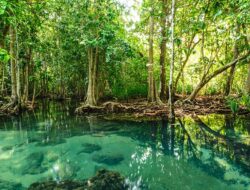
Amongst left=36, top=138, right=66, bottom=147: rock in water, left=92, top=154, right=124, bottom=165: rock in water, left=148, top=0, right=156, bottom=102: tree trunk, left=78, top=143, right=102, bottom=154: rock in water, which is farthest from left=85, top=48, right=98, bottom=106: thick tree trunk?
left=92, top=154, right=124, bottom=165: rock in water

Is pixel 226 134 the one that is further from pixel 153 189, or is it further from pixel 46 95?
pixel 46 95

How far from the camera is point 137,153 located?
6273mm

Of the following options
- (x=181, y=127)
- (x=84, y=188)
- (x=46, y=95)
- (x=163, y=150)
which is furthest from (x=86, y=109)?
(x=46, y=95)

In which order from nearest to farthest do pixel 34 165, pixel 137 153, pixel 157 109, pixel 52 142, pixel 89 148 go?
pixel 34 165
pixel 137 153
pixel 89 148
pixel 52 142
pixel 157 109

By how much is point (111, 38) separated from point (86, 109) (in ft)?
13.6

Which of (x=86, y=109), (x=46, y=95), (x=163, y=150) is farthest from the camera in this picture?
(x=46, y=95)

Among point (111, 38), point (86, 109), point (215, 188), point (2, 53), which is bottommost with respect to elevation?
point (215, 188)

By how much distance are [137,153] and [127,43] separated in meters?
6.10

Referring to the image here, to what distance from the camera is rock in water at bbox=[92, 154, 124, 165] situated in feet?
18.3

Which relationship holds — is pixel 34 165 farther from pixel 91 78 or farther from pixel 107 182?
pixel 91 78

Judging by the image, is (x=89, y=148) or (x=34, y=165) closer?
(x=34, y=165)

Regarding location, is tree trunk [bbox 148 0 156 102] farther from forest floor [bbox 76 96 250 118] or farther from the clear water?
the clear water

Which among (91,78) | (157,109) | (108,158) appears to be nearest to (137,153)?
(108,158)

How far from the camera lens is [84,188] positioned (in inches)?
159
